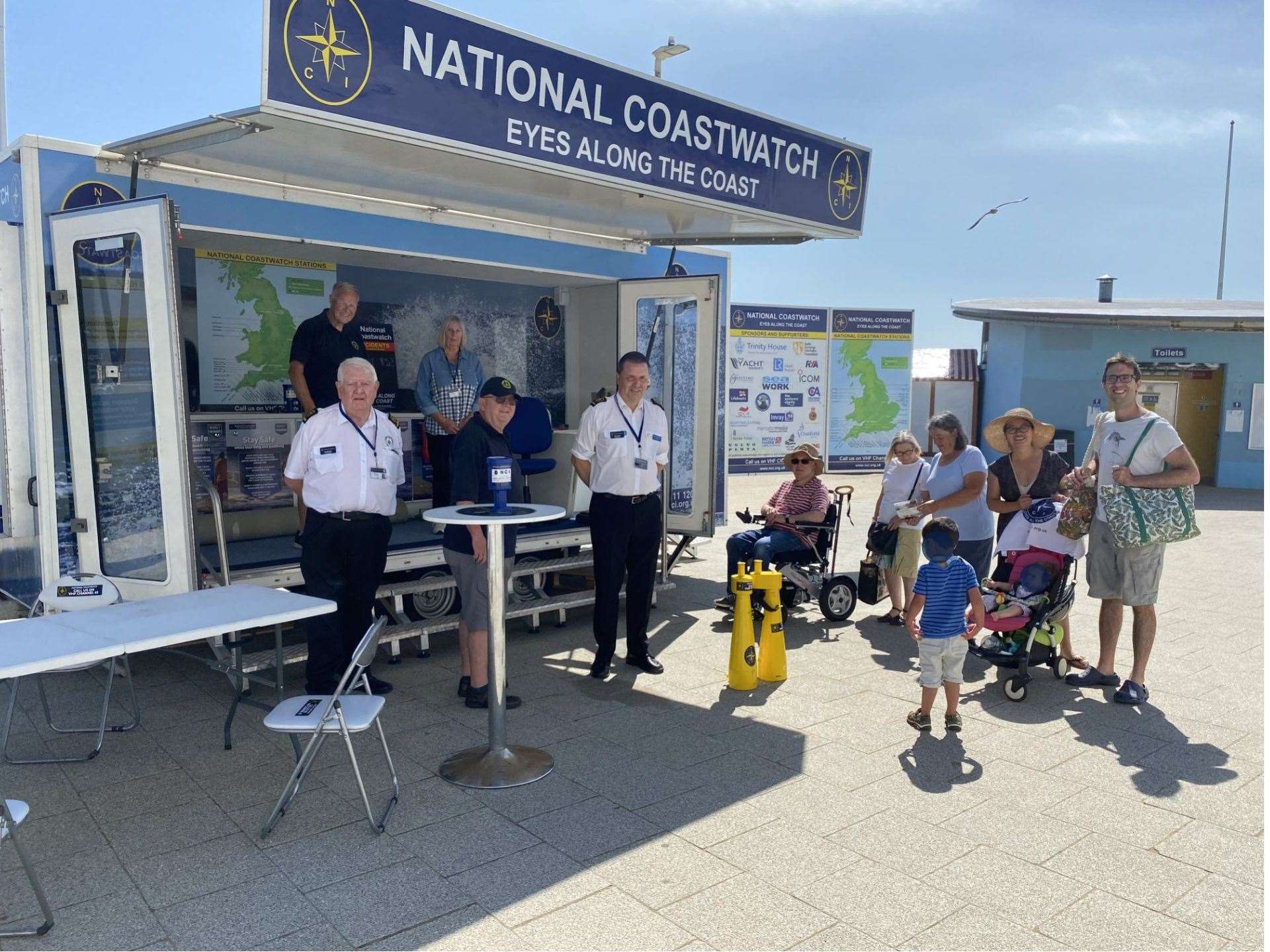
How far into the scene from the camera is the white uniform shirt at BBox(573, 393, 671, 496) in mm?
5059

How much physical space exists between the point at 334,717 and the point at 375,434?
1.61 meters

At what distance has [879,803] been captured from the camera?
3.59 m

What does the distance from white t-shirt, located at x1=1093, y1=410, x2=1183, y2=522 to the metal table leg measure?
3063 mm

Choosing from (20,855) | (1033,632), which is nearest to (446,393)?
(1033,632)

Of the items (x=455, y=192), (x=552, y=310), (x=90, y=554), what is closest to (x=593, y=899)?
(x=90, y=554)

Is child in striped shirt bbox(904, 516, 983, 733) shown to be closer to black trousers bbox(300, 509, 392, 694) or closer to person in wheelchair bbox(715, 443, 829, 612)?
person in wheelchair bbox(715, 443, 829, 612)

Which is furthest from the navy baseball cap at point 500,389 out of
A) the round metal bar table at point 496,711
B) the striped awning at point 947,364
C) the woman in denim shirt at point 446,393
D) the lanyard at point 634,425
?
the striped awning at point 947,364

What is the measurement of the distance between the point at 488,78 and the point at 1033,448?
3476mm

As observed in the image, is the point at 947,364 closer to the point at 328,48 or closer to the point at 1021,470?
the point at 1021,470

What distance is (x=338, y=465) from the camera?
14.2 feet

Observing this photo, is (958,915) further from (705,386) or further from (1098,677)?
(705,386)

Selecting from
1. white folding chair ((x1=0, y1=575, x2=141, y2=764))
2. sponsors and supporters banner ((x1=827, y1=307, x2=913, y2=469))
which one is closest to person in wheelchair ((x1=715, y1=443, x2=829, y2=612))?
white folding chair ((x1=0, y1=575, x2=141, y2=764))

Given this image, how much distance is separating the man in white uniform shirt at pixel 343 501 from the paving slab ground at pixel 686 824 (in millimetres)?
496

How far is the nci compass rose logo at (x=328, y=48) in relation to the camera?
333cm
